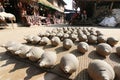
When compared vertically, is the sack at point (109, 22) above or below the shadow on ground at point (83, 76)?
above

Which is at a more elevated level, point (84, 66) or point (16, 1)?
point (16, 1)

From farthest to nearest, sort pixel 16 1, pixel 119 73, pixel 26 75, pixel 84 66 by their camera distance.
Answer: pixel 16 1 → pixel 84 66 → pixel 26 75 → pixel 119 73

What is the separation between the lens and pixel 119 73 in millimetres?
1776

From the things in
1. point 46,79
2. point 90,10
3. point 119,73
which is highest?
point 90,10

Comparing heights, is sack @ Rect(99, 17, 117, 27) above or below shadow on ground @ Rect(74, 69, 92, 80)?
above

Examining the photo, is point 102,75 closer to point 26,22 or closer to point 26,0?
point 26,22

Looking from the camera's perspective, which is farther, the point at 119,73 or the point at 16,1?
the point at 16,1

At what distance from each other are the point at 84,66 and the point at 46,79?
0.62m

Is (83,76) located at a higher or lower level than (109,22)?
lower

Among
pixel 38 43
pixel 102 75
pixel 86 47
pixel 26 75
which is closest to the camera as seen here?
pixel 102 75

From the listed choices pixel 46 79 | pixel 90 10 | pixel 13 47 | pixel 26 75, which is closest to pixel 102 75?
pixel 46 79

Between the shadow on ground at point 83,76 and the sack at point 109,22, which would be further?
the sack at point 109,22

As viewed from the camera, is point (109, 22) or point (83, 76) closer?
point (83, 76)

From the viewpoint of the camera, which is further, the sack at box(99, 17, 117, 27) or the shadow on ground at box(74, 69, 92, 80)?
the sack at box(99, 17, 117, 27)
